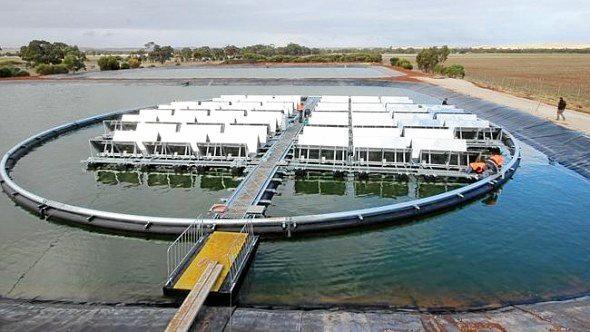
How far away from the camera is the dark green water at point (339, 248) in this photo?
13.2m

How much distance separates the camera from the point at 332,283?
13539 millimetres

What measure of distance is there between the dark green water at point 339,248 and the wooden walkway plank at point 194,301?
58.1 inches

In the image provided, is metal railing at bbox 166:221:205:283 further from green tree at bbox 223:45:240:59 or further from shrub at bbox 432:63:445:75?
green tree at bbox 223:45:240:59

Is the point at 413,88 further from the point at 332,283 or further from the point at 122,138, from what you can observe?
the point at 332,283

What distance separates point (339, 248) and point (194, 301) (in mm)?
6746

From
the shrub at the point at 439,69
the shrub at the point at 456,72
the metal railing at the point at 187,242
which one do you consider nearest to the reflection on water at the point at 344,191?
the metal railing at the point at 187,242

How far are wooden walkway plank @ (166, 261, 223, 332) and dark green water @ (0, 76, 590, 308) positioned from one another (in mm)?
1476

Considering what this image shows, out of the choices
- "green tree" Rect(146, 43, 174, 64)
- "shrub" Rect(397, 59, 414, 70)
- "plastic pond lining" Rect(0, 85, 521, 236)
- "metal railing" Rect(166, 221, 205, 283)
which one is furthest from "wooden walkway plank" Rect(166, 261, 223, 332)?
"green tree" Rect(146, 43, 174, 64)

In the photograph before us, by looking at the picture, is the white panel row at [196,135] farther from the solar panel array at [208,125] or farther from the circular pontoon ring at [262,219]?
the circular pontoon ring at [262,219]

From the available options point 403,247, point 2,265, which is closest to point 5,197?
point 2,265

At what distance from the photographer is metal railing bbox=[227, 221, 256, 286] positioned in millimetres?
12633

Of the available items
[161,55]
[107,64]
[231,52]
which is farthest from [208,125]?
[231,52]

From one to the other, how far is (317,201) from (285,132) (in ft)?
37.9

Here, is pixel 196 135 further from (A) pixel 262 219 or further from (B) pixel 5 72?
(B) pixel 5 72
